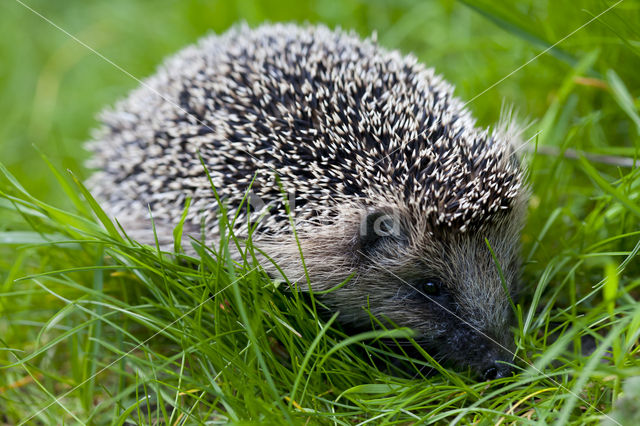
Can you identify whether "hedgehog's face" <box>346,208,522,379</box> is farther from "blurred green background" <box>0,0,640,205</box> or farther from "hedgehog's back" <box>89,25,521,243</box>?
"blurred green background" <box>0,0,640,205</box>

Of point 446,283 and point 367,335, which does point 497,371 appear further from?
point 367,335

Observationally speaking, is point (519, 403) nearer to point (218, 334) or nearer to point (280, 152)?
point (218, 334)

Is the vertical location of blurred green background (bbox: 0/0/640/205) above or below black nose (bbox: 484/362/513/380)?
above

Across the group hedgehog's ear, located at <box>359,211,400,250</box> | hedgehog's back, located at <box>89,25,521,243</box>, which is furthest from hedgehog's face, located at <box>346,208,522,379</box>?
hedgehog's back, located at <box>89,25,521,243</box>

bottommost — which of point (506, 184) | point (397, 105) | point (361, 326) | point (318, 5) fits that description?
point (361, 326)

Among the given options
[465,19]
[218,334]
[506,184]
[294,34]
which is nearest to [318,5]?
[465,19]

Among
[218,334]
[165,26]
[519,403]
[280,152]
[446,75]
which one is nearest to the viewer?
[519,403]

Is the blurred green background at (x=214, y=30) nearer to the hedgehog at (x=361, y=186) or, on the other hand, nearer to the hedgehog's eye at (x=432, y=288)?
the hedgehog at (x=361, y=186)

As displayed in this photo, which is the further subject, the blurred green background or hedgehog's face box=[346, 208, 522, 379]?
the blurred green background
